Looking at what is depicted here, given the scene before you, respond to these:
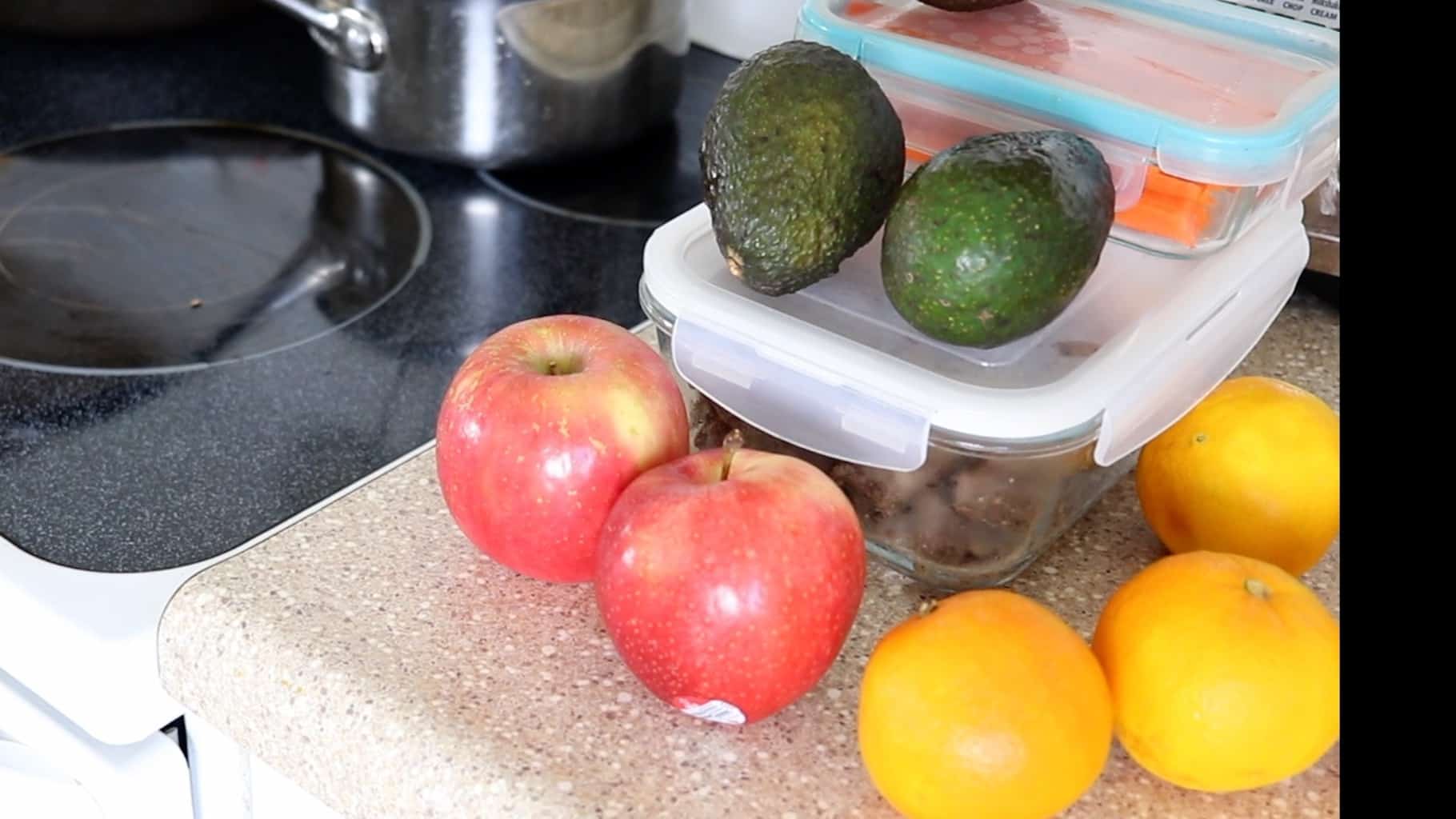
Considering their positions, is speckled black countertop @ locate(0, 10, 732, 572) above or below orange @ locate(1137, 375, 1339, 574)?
below

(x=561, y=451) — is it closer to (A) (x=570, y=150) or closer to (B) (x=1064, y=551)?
(B) (x=1064, y=551)

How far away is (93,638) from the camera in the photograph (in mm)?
577

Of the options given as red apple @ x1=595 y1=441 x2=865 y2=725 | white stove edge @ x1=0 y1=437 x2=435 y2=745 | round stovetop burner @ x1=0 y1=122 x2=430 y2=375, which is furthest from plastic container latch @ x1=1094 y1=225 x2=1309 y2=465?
round stovetop burner @ x1=0 y1=122 x2=430 y2=375

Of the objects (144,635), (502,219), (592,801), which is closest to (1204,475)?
(592,801)

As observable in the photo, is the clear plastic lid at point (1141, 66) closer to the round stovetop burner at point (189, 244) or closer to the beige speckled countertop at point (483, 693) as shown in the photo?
the beige speckled countertop at point (483, 693)

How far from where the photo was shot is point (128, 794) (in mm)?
619

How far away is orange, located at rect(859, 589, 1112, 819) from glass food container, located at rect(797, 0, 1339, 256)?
223 millimetres

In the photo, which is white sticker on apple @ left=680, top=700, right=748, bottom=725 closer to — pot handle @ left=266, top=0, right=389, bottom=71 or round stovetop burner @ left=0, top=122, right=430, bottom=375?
round stovetop burner @ left=0, top=122, right=430, bottom=375

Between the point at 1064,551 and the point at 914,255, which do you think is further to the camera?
the point at 1064,551

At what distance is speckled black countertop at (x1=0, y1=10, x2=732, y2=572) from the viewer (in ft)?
2.16

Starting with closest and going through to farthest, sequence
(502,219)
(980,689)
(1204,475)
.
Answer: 1. (980,689)
2. (1204,475)
3. (502,219)

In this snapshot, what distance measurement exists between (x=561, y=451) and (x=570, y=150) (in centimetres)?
53

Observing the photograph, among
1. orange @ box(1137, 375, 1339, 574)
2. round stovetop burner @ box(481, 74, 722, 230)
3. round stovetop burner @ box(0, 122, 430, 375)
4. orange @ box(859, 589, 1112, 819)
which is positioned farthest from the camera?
round stovetop burner @ box(481, 74, 722, 230)
